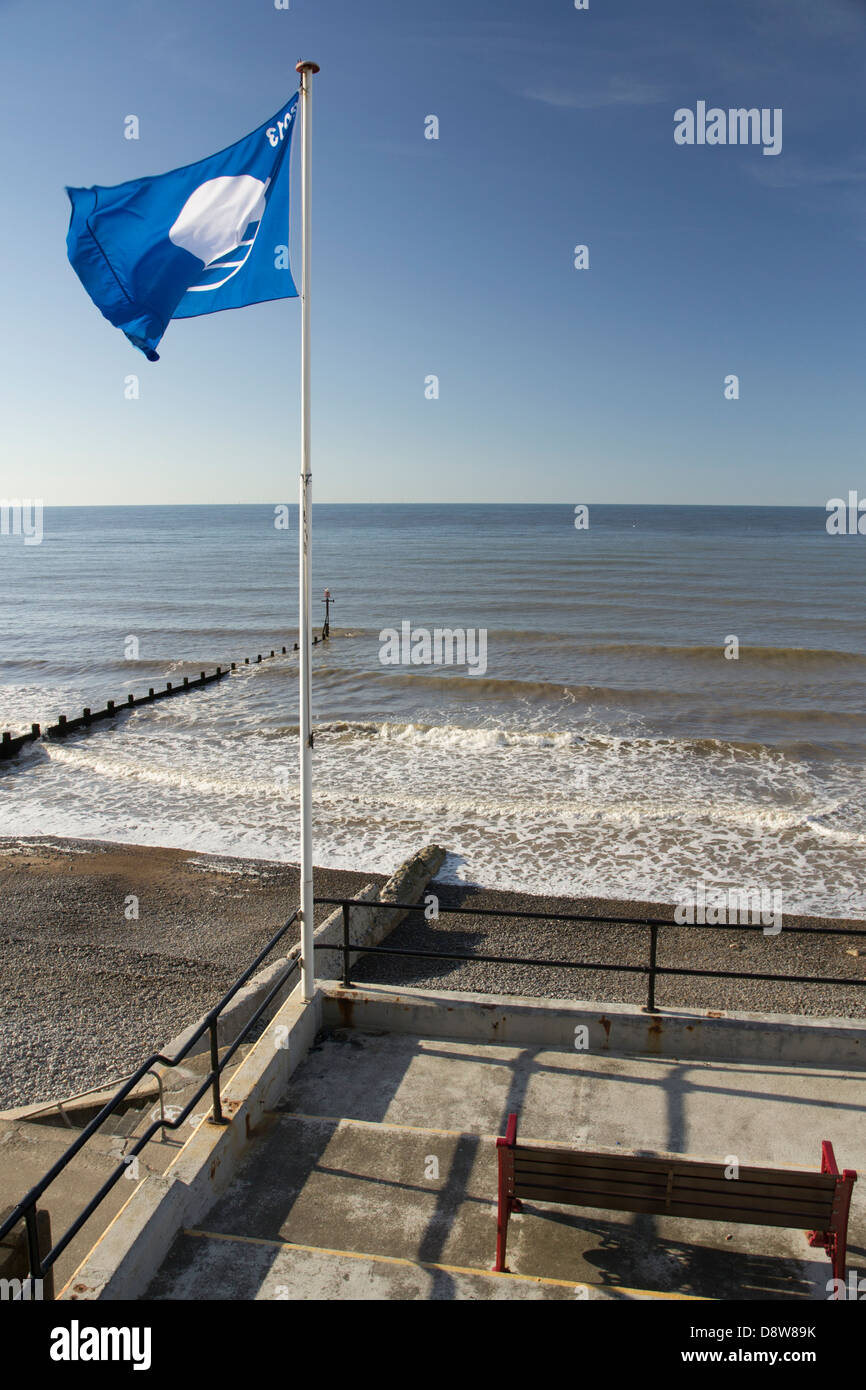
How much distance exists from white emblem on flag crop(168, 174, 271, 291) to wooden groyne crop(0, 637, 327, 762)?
67.6 feet

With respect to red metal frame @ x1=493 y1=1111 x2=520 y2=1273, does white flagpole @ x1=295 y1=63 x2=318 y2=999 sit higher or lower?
higher

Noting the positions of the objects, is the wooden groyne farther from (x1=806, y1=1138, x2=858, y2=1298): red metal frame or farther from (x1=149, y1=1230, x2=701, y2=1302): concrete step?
(x1=806, y1=1138, x2=858, y2=1298): red metal frame

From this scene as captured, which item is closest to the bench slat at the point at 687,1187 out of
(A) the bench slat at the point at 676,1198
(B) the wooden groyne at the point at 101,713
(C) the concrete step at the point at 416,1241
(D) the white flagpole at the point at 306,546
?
(A) the bench slat at the point at 676,1198

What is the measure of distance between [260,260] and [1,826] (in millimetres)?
15836

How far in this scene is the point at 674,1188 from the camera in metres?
4.91

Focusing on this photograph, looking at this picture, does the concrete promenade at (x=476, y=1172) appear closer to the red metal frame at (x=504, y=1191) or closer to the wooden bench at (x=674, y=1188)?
the red metal frame at (x=504, y=1191)

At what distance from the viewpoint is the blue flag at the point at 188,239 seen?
6.88m

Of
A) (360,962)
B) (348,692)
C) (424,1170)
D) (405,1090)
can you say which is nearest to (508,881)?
(360,962)

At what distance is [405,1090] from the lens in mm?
6863

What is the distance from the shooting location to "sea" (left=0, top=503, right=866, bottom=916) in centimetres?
1752

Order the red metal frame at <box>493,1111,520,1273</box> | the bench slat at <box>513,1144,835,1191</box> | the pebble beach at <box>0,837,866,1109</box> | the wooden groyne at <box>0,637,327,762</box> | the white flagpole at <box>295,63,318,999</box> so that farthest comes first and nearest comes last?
the wooden groyne at <box>0,637,327,762</box> → the pebble beach at <box>0,837,866,1109</box> → the white flagpole at <box>295,63,318,999</box> → the red metal frame at <box>493,1111,520,1273</box> → the bench slat at <box>513,1144,835,1191</box>

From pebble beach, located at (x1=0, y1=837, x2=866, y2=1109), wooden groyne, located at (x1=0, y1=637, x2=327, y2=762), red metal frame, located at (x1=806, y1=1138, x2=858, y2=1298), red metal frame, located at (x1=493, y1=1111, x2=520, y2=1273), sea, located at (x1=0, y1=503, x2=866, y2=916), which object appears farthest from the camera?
wooden groyne, located at (x1=0, y1=637, x2=327, y2=762)

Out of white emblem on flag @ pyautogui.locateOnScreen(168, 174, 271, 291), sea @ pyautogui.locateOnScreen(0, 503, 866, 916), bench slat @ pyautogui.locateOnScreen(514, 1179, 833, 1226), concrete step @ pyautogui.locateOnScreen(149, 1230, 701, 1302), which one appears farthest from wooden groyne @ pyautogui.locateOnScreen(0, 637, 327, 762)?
bench slat @ pyautogui.locateOnScreen(514, 1179, 833, 1226)
